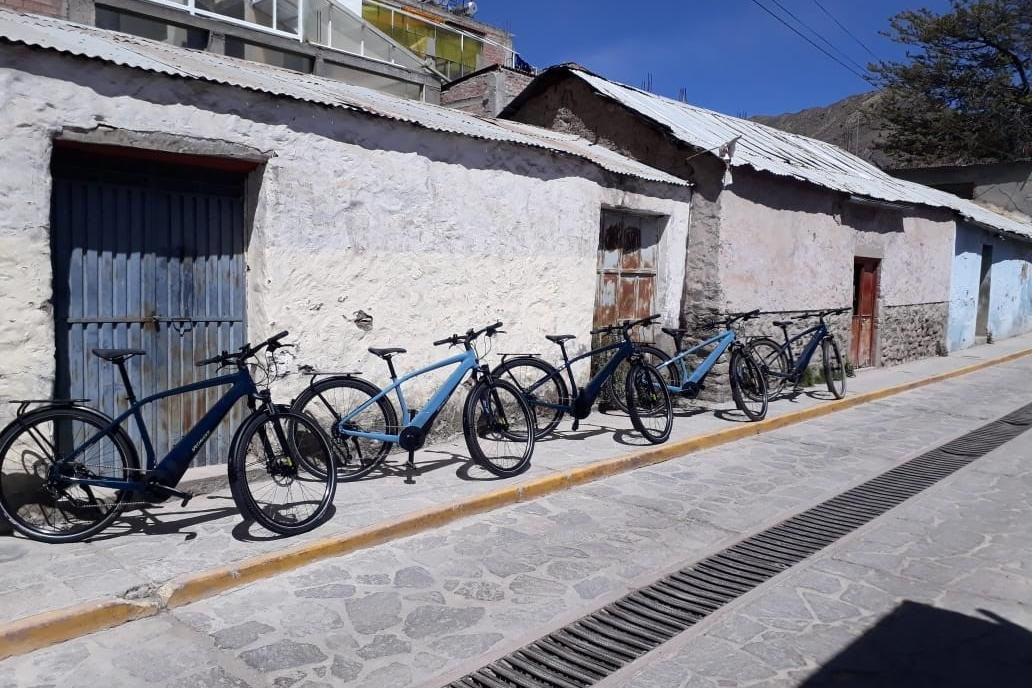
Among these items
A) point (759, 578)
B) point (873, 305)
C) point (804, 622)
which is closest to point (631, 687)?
point (804, 622)

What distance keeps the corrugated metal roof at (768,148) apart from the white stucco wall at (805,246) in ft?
0.81

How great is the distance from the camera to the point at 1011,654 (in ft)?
11.8

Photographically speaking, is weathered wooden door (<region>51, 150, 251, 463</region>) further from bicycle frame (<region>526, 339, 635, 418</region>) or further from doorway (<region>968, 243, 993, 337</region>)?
doorway (<region>968, 243, 993, 337</region>)

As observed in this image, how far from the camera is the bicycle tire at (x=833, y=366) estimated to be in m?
10.3

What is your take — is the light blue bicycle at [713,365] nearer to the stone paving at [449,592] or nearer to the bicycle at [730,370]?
the bicycle at [730,370]

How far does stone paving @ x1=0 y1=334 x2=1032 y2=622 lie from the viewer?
12.8ft

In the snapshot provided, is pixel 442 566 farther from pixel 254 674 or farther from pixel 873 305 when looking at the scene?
pixel 873 305

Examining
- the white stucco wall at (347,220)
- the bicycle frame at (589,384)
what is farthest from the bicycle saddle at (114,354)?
the bicycle frame at (589,384)

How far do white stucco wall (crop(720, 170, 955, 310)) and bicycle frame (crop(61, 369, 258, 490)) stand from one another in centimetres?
644

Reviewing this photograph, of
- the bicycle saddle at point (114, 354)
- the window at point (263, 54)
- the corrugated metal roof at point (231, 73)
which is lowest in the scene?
the bicycle saddle at point (114, 354)

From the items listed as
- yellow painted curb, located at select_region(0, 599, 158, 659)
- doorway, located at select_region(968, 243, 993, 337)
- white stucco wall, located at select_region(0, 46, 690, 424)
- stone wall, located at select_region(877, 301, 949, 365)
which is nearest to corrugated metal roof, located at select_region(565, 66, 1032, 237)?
white stucco wall, located at select_region(0, 46, 690, 424)

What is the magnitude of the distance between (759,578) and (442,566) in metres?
1.75

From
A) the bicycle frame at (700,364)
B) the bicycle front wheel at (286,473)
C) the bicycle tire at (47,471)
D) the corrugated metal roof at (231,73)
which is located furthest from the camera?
the bicycle frame at (700,364)

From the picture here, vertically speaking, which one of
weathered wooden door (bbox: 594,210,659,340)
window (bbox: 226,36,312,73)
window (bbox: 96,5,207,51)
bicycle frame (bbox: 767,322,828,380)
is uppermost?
window (bbox: 226,36,312,73)
